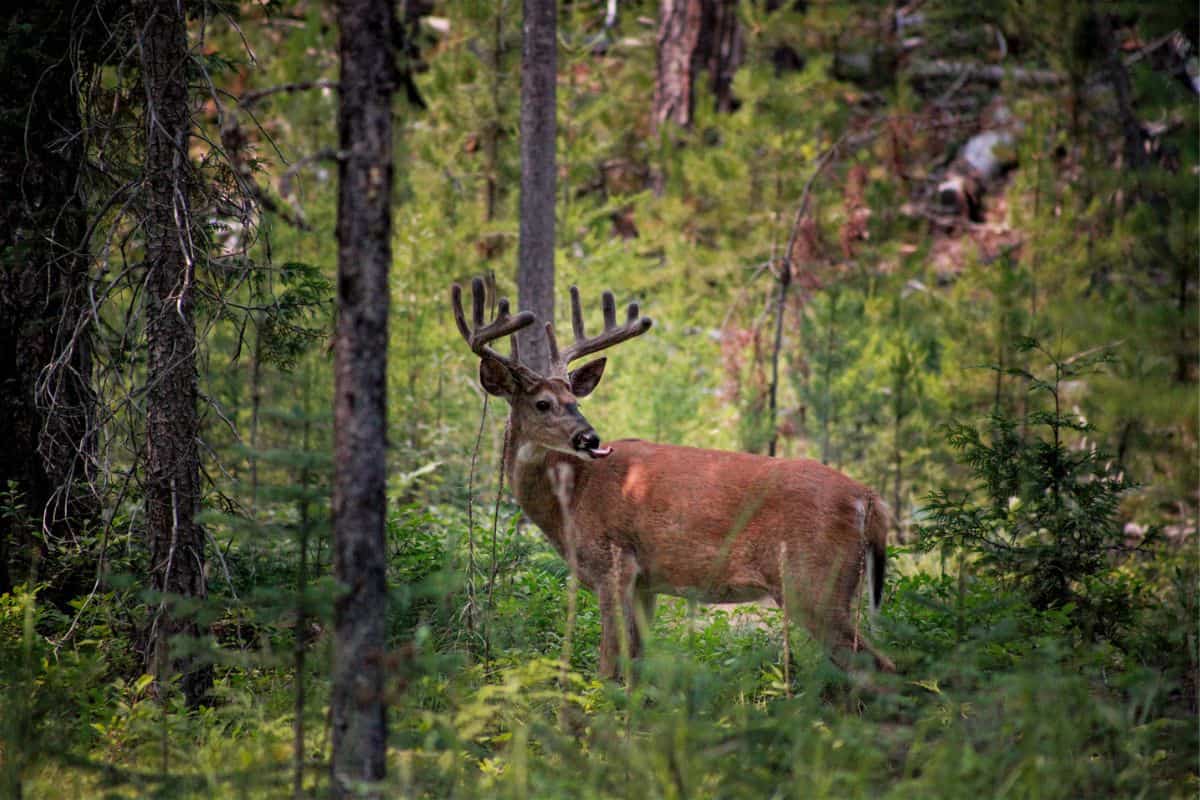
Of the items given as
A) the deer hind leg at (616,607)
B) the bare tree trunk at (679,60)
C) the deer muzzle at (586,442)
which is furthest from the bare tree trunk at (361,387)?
the bare tree trunk at (679,60)

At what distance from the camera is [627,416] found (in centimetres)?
1185

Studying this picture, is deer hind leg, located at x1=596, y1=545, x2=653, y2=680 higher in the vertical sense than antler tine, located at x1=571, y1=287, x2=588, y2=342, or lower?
lower

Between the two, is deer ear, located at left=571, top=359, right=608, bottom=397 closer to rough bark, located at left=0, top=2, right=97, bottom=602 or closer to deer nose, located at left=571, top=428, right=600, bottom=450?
deer nose, located at left=571, top=428, right=600, bottom=450

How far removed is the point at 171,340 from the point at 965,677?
12.2 ft

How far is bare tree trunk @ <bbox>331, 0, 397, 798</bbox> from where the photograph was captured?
3.56 meters

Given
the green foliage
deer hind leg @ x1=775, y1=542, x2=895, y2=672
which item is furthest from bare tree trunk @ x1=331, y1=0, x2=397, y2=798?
the green foliage

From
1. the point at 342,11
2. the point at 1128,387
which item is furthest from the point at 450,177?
the point at 342,11

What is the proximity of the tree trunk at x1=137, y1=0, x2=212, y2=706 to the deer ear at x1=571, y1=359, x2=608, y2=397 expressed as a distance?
2.51m

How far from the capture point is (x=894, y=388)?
36.9 feet

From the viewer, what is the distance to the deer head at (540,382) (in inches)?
258

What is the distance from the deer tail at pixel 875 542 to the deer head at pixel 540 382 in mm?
1461

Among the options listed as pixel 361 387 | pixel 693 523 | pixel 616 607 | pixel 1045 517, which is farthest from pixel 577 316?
pixel 361 387

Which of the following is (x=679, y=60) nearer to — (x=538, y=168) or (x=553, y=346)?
(x=538, y=168)

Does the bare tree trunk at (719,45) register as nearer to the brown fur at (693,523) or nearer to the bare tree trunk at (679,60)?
the bare tree trunk at (679,60)
